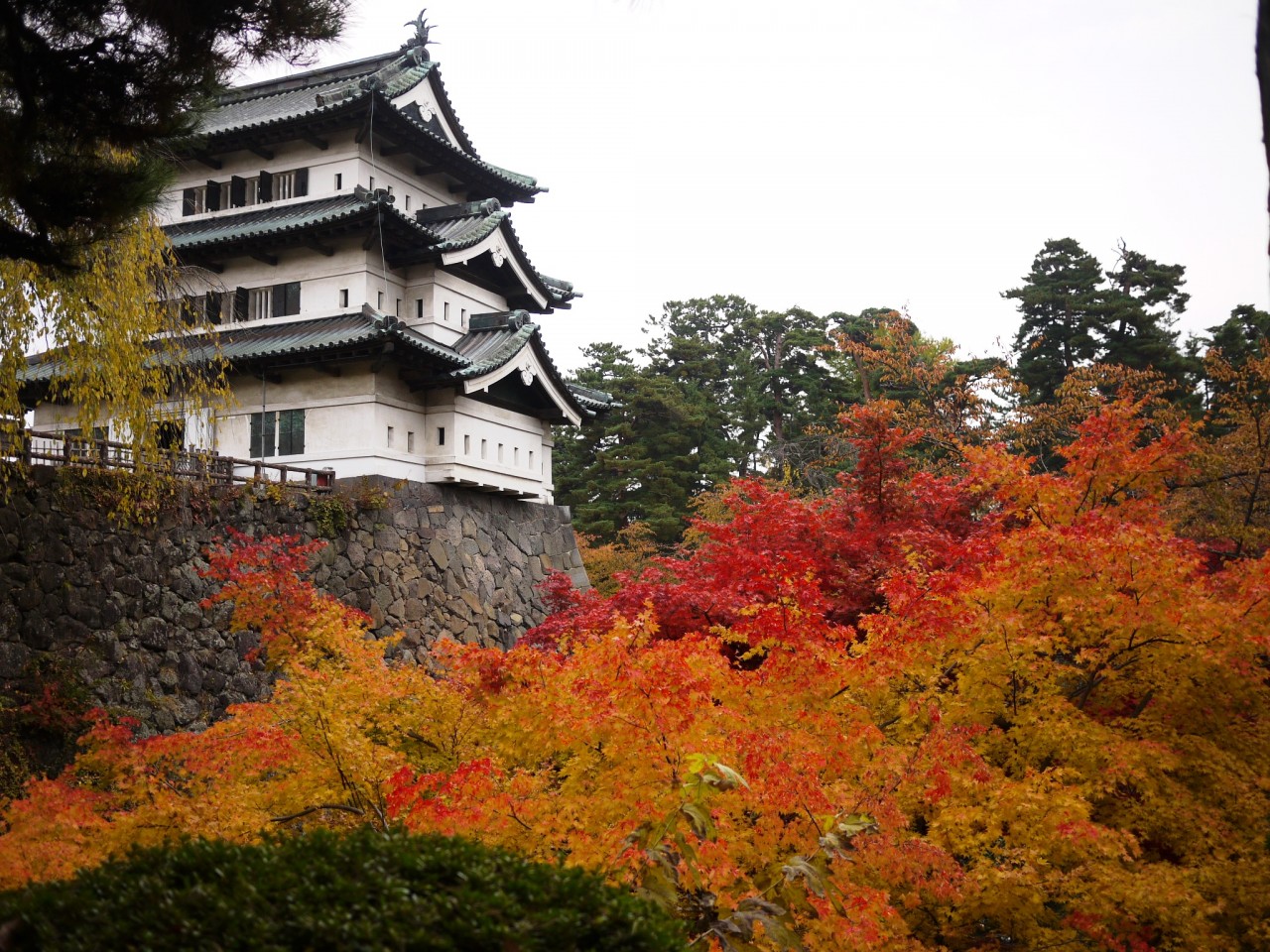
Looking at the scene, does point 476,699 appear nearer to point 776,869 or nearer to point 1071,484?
point 776,869

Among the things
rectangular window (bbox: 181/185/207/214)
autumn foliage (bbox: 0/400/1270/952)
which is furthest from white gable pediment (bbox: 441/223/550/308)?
autumn foliage (bbox: 0/400/1270/952)

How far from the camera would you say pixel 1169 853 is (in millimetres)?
7699

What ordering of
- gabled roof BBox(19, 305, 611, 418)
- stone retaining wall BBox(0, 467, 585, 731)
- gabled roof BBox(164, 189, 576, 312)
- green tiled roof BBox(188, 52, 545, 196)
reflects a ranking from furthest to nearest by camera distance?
green tiled roof BBox(188, 52, 545, 196), gabled roof BBox(164, 189, 576, 312), gabled roof BBox(19, 305, 611, 418), stone retaining wall BBox(0, 467, 585, 731)

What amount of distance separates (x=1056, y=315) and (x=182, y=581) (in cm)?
3024

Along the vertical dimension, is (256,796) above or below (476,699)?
below

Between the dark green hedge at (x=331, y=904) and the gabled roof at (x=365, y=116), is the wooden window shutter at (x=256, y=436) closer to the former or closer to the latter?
the gabled roof at (x=365, y=116)

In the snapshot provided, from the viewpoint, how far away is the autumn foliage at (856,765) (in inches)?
222

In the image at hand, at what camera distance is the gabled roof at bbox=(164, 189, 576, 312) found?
17.8 m

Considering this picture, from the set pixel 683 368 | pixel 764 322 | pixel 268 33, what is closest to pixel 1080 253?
pixel 764 322

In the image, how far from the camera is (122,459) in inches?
503

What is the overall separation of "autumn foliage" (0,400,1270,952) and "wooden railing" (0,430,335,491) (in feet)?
13.1

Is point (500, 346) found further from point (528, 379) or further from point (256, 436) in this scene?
point (256, 436)

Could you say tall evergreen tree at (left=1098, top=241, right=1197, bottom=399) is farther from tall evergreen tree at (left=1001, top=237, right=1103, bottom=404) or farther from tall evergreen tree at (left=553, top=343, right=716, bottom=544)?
tall evergreen tree at (left=553, top=343, right=716, bottom=544)

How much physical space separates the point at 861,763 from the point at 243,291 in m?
16.9
